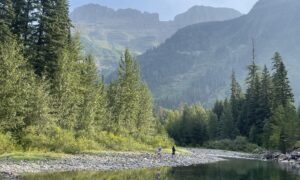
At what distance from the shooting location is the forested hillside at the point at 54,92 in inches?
1831

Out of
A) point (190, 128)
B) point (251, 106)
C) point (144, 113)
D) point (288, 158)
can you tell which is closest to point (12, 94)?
point (288, 158)

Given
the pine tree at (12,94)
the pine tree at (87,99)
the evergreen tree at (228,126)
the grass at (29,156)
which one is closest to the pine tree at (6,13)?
the pine tree at (12,94)

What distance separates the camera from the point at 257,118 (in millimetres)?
110062

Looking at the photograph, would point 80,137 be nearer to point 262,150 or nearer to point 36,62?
point 36,62

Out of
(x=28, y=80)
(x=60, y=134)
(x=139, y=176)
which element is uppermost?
(x=28, y=80)

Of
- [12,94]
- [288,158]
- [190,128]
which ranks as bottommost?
[288,158]

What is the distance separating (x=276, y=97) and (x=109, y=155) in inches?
2318

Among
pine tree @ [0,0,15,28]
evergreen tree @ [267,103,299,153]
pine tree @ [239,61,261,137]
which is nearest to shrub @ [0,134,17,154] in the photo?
pine tree @ [0,0,15,28]

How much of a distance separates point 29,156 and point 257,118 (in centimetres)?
7999

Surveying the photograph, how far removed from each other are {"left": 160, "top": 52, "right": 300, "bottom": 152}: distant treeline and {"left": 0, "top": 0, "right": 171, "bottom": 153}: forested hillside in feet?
83.9

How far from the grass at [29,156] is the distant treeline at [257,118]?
51973mm

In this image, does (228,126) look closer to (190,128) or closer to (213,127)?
(213,127)

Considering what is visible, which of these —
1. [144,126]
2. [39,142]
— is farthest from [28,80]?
[144,126]

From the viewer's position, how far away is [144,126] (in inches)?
3406
